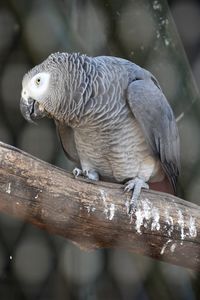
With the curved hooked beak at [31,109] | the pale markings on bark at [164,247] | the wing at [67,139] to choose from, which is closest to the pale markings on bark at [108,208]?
the pale markings on bark at [164,247]

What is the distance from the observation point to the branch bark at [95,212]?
38.7 inches

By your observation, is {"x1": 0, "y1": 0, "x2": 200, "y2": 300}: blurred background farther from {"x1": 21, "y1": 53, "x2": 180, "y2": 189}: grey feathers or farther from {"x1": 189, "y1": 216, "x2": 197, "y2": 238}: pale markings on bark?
{"x1": 189, "y1": 216, "x2": 197, "y2": 238}: pale markings on bark

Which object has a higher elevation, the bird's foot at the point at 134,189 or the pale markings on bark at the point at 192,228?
the bird's foot at the point at 134,189

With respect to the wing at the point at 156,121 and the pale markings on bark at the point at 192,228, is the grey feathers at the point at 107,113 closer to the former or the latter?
the wing at the point at 156,121

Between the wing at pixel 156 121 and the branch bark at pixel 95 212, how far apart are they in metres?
0.17

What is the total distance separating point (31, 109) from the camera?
116cm

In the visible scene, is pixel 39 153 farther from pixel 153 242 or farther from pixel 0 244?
pixel 153 242

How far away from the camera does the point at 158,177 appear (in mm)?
1396

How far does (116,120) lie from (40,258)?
592 millimetres

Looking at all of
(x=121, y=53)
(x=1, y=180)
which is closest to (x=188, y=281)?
(x=121, y=53)

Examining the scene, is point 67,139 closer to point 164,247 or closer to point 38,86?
point 38,86

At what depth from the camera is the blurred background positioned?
147 centimetres

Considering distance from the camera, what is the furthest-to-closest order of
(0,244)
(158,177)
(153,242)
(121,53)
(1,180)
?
(0,244) → (121,53) → (158,177) → (153,242) → (1,180)

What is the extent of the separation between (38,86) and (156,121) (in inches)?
11.4
